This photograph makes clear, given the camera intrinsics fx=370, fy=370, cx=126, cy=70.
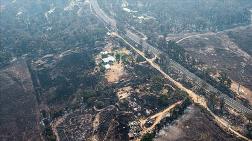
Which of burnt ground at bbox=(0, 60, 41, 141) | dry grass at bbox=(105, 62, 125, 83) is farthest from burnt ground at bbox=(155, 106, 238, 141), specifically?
burnt ground at bbox=(0, 60, 41, 141)

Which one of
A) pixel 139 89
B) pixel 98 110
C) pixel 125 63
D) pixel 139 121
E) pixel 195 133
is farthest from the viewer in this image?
pixel 125 63

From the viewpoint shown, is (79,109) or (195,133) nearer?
(195,133)

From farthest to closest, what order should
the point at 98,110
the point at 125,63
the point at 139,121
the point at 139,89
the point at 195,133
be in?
the point at 125,63, the point at 139,89, the point at 98,110, the point at 139,121, the point at 195,133

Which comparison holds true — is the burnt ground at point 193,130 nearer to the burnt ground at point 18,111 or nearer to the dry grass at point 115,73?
the dry grass at point 115,73

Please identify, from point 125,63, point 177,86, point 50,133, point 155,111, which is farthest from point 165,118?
point 125,63

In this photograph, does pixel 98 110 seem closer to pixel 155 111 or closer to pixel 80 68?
pixel 155 111

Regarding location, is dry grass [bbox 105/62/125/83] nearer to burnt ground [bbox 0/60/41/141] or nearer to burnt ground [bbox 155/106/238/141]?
burnt ground [bbox 0/60/41/141]

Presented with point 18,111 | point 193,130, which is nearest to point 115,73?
point 18,111

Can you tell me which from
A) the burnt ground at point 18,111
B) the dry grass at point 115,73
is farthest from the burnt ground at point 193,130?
the burnt ground at point 18,111
